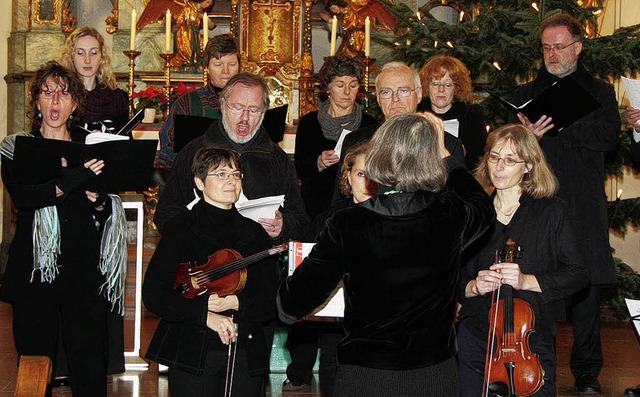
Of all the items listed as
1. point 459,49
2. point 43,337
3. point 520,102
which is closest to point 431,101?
point 520,102

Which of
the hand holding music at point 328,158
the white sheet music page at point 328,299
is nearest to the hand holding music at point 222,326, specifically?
the white sheet music page at point 328,299

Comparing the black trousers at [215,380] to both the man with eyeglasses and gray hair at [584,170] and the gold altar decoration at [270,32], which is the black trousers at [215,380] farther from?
the gold altar decoration at [270,32]

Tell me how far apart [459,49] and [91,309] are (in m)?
3.56

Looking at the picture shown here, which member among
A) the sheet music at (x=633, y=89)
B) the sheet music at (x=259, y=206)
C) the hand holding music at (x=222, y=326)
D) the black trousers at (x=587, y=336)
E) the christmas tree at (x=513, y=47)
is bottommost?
the black trousers at (x=587, y=336)

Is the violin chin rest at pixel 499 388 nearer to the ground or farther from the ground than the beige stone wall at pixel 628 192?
nearer to the ground

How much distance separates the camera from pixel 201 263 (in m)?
3.83

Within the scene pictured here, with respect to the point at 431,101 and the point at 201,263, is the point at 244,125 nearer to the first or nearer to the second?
the point at 201,263

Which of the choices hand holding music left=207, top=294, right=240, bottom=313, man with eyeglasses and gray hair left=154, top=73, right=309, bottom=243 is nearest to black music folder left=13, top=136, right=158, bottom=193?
man with eyeglasses and gray hair left=154, top=73, right=309, bottom=243

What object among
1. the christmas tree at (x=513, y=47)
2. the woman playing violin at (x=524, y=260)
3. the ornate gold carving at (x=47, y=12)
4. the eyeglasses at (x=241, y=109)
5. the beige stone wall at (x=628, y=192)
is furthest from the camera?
the ornate gold carving at (x=47, y=12)

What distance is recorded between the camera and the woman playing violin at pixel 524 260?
405cm

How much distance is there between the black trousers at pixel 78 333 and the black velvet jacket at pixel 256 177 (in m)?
0.53

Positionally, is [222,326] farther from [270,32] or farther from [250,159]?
[270,32]

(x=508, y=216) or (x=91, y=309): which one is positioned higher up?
(x=508, y=216)

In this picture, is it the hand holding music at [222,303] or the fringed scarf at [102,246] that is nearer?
the hand holding music at [222,303]
